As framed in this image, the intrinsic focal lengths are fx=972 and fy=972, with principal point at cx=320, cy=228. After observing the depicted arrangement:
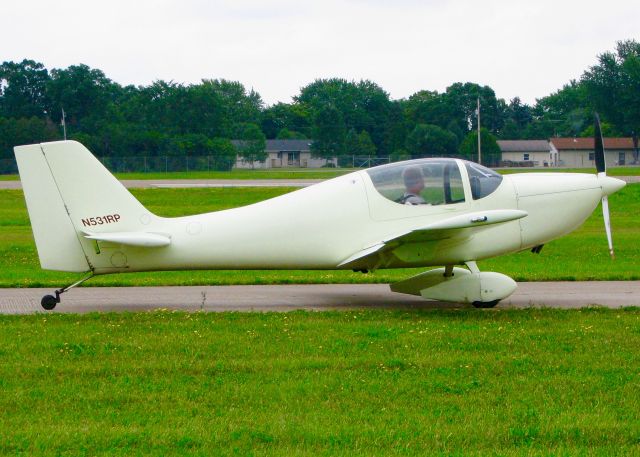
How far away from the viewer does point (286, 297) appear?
14.4 m

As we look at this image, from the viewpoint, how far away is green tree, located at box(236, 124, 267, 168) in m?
98.7

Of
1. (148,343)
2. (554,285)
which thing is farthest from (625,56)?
(148,343)

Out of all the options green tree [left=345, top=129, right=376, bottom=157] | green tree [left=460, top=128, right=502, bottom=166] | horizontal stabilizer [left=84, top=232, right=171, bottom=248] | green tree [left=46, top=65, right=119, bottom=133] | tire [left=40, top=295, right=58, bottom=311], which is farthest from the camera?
green tree [left=345, top=129, right=376, bottom=157]

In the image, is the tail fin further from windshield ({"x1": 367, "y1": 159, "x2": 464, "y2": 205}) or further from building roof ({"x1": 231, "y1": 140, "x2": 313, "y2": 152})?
building roof ({"x1": 231, "y1": 140, "x2": 313, "y2": 152})

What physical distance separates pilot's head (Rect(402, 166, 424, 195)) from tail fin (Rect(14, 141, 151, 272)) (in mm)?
3821

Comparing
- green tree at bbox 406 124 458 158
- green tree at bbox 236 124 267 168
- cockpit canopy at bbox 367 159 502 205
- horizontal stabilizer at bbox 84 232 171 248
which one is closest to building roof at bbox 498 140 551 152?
green tree at bbox 406 124 458 158

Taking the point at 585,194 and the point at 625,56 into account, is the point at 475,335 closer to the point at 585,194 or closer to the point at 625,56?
the point at 585,194

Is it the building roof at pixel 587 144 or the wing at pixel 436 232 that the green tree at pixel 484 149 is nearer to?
the building roof at pixel 587 144

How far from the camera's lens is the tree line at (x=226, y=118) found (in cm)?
8556

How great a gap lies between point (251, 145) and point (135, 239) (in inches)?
3557

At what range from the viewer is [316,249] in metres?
13.0

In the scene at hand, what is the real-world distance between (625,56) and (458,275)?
103 metres

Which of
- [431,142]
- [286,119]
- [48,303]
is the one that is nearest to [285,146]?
[286,119]

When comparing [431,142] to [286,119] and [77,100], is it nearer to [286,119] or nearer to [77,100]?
[77,100]
